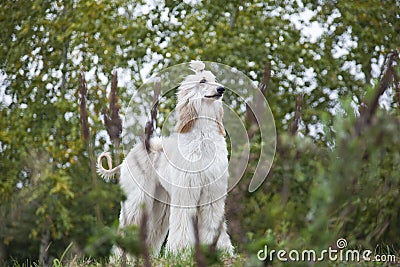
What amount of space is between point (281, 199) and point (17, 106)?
7006mm

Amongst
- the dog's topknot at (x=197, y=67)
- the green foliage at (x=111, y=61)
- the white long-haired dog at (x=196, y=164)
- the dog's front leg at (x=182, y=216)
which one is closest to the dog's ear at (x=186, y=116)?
the white long-haired dog at (x=196, y=164)

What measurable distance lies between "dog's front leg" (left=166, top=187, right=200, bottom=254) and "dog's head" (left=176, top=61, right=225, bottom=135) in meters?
0.43

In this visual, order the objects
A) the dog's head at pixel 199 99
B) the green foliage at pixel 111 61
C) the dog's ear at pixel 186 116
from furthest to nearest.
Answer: the green foliage at pixel 111 61, the dog's ear at pixel 186 116, the dog's head at pixel 199 99

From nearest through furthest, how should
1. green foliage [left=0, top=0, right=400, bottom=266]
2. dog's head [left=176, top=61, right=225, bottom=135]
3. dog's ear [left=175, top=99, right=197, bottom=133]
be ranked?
dog's head [left=176, top=61, right=225, bottom=135] < dog's ear [left=175, top=99, right=197, bottom=133] < green foliage [left=0, top=0, right=400, bottom=266]

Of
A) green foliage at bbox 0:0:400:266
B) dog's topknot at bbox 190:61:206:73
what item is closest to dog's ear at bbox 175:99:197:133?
dog's topknot at bbox 190:61:206:73

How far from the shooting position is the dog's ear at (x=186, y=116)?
13.7 ft

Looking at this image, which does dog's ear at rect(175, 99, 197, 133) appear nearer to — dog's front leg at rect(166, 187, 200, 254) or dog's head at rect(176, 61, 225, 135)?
dog's head at rect(176, 61, 225, 135)

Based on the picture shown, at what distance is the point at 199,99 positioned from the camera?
4129mm

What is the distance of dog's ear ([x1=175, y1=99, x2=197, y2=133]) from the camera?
4184 mm

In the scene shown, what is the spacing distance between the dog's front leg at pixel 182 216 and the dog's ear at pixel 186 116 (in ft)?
1.35

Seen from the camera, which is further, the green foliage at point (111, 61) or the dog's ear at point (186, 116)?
the green foliage at point (111, 61)

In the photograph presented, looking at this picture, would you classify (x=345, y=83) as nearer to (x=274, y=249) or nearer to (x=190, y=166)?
(x=190, y=166)

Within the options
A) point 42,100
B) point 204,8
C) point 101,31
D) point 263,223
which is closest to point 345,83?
point 204,8

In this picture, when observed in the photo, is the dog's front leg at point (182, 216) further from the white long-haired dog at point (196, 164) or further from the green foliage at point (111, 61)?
the green foliage at point (111, 61)
